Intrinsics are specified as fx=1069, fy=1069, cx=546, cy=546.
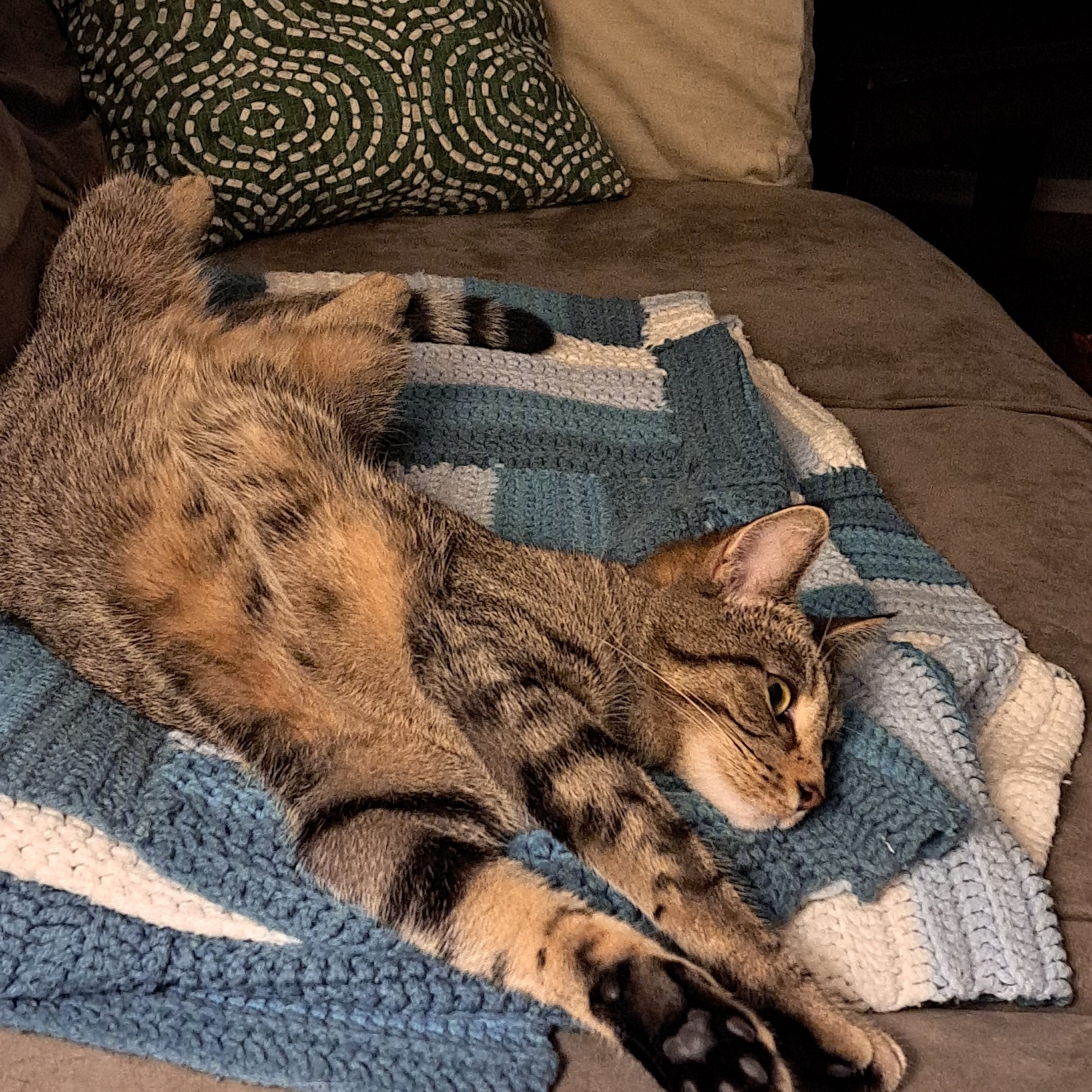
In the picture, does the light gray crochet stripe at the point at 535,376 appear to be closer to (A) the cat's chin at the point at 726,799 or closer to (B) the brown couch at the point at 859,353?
(B) the brown couch at the point at 859,353

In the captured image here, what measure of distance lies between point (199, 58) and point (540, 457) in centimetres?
92

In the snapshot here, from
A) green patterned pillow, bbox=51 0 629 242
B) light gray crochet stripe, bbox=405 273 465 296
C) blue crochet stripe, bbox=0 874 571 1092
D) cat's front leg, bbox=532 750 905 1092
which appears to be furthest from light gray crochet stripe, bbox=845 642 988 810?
green patterned pillow, bbox=51 0 629 242

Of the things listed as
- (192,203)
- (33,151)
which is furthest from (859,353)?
(33,151)

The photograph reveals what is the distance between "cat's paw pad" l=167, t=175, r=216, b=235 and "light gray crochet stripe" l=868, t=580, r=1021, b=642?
107cm

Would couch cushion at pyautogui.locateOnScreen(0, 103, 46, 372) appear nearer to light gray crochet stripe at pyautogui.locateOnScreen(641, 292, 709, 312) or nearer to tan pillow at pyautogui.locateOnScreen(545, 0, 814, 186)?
light gray crochet stripe at pyautogui.locateOnScreen(641, 292, 709, 312)

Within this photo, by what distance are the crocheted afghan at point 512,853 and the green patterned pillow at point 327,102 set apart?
34.5 inches

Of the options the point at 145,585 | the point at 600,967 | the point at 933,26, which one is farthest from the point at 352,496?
the point at 933,26

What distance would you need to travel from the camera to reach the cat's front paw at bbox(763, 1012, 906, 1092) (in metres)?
0.76

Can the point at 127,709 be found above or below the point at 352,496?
below

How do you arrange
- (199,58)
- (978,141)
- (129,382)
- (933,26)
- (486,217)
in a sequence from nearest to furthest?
(129,382) → (199,58) → (486,217) → (933,26) → (978,141)

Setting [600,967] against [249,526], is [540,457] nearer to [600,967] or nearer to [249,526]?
[249,526]

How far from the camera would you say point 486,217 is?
1.98 m

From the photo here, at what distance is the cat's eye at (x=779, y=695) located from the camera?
1015 millimetres

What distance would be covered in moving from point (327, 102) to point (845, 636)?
1.26m
